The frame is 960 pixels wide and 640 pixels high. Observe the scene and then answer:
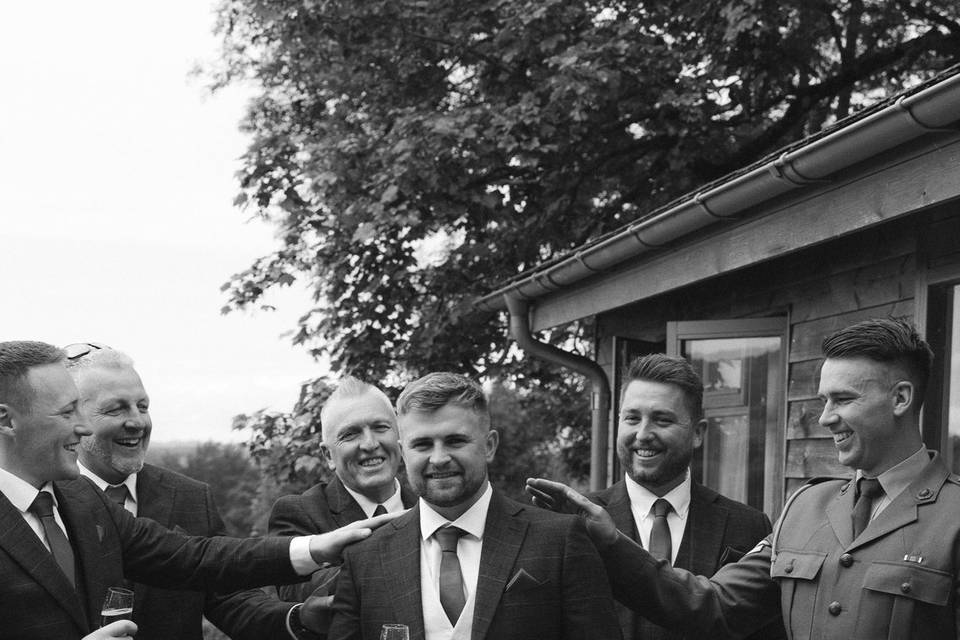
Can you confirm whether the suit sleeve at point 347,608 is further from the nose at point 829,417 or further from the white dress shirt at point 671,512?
the nose at point 829,417

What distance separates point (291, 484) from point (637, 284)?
656cm

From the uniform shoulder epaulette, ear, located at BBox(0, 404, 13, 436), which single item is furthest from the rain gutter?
ear, located at BBox(0, 404, 13, 436)

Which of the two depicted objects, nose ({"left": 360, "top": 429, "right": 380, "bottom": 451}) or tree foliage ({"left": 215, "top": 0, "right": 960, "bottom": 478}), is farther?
tree foliage ({"left": 215, "top": 0, "right": 960, "bottom": 478})

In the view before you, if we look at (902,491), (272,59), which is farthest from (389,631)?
(272,59)

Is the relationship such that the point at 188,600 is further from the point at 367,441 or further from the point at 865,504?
the point at 865,504

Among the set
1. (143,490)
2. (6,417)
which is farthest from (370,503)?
(6,417)

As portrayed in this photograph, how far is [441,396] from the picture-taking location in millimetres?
3643

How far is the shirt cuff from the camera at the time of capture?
13.6 ft

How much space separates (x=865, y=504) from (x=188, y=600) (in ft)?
8.15

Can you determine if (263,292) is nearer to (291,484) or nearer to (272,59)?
(291,484)

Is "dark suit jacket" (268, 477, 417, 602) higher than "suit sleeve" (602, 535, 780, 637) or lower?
Result: higher

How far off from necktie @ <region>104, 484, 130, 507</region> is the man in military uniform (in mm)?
1721

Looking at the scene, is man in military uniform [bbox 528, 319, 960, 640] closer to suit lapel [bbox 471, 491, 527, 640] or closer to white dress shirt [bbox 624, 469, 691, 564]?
suit lapel [bbox 471, 491, 527, 640]

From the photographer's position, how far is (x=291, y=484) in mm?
13180
